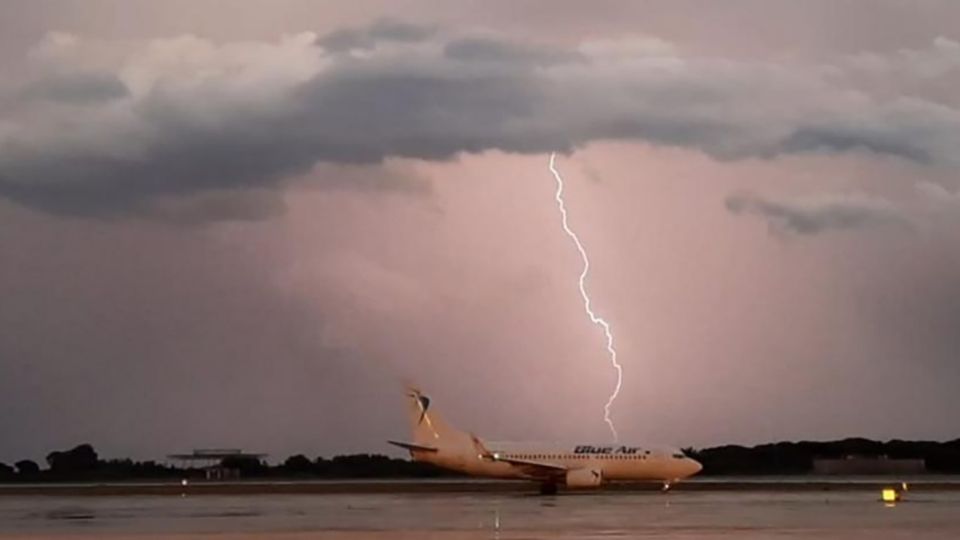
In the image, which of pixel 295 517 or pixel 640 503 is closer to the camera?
pixel 295 517

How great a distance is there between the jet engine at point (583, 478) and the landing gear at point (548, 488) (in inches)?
33.8

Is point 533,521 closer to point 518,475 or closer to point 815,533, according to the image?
point 815,533

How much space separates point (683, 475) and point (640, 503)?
2659cm

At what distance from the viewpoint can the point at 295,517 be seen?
48.7 meters

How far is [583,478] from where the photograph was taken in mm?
77562

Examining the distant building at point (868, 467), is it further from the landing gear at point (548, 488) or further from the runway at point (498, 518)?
the runway at point (498, 518)

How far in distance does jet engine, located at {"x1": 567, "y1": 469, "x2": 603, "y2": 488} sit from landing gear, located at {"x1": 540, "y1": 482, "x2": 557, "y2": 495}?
2.82 feet

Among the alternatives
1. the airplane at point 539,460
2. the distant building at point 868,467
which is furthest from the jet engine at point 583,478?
the distant building at point 868,467

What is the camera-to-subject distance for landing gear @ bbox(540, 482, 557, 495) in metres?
77.0

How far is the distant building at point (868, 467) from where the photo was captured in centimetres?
13775

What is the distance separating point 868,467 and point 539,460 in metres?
71.0

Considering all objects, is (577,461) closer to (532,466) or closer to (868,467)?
(532,466)

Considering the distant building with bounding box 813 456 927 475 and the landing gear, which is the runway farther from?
the distant building with bounding box 813 456 927 475

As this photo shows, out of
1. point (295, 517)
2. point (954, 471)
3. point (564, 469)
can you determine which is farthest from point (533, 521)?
point (954, 471)
